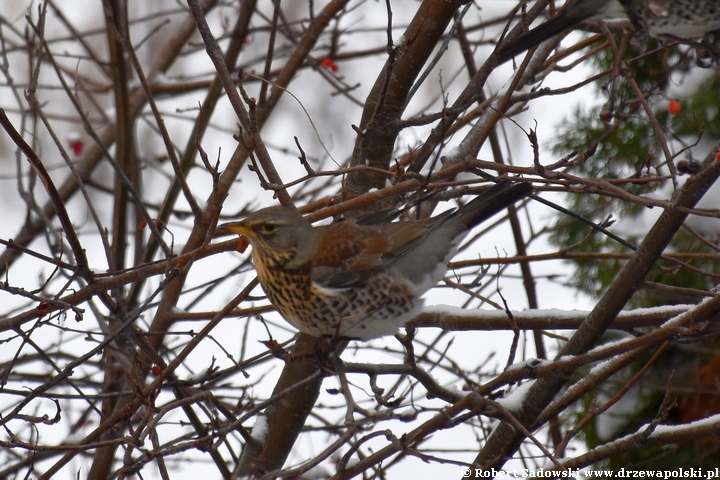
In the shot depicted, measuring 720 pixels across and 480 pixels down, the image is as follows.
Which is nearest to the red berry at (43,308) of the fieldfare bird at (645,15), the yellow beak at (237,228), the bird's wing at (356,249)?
the yellow beak at (237,228)

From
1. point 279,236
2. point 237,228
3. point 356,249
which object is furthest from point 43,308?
point 356,249

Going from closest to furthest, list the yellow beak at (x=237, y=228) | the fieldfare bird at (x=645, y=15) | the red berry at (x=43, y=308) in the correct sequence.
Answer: the red berry at (x=43, y=308)
the fieldfare bird at (x=645, y=15)
the yellow beak at (x=237, y=228)

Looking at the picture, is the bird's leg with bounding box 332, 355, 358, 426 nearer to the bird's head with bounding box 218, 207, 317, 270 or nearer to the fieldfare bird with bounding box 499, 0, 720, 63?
the bird's head with bounding box 218, 207, 317, 270

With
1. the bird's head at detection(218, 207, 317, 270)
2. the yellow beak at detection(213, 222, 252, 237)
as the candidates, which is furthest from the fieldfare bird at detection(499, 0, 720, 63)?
the yellow beak at detection(213, 222, 252, 237)

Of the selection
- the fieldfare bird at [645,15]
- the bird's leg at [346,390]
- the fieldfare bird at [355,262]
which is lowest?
the bird's leg at [346,390]

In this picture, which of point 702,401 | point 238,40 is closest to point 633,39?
point 238,40

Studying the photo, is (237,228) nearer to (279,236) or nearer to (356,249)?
(279,236)

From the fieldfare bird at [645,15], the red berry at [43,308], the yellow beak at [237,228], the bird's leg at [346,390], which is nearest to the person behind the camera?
the bird's leg at [346,390]

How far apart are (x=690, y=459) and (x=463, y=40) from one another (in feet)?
9.15

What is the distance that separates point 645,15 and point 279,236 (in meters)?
1.75

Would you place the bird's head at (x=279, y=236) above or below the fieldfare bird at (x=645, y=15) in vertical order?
below

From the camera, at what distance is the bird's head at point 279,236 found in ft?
10.8

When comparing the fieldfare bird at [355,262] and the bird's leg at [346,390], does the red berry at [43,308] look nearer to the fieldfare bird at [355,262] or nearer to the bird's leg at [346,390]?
the fieldfare bird at [355,262]

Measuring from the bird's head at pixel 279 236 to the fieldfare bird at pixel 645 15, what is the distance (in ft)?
3.66
